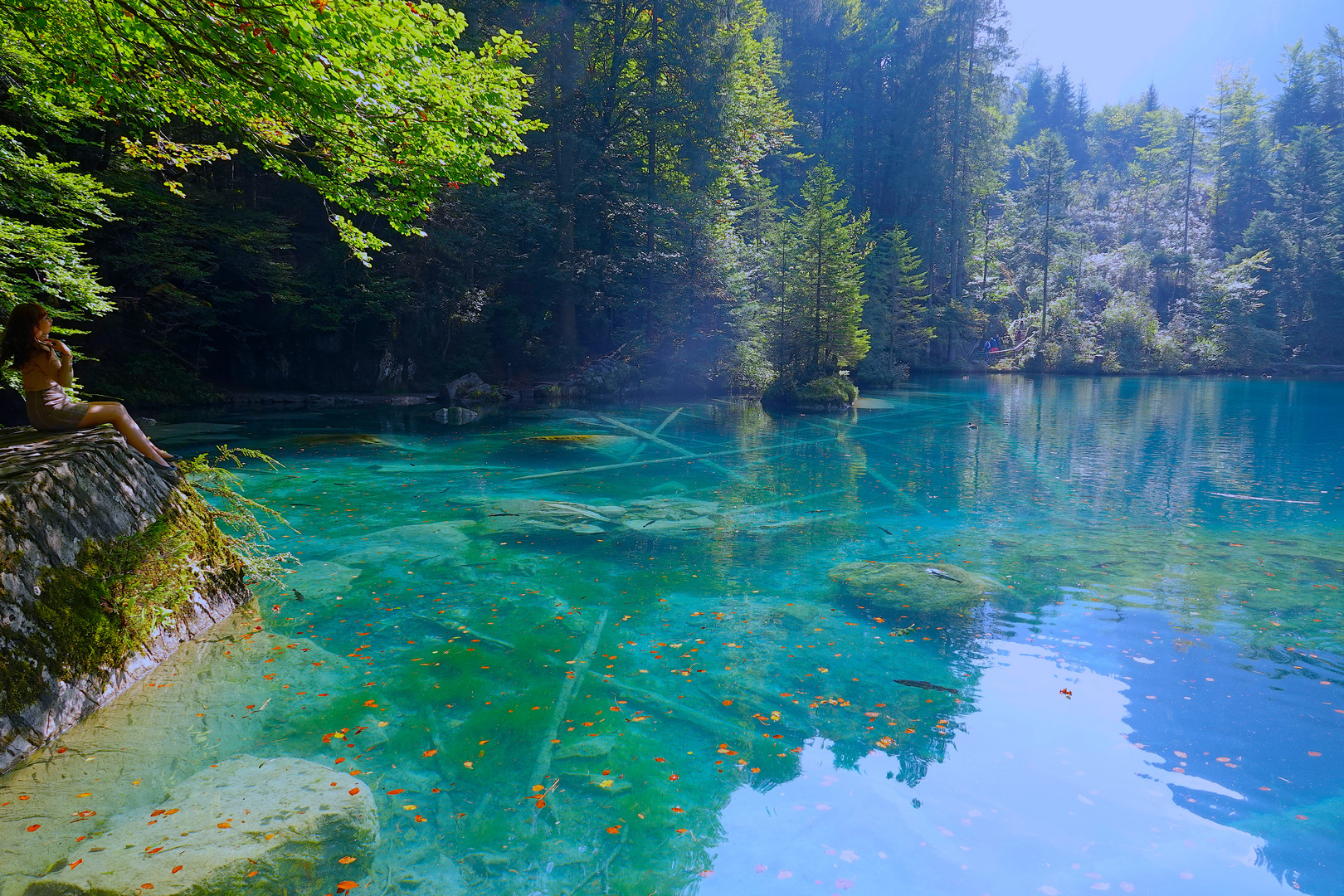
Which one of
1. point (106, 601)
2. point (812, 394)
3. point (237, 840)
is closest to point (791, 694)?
point (237, 840)

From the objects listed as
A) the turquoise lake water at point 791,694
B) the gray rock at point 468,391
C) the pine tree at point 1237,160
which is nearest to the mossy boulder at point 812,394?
the gray rock at point 468,391

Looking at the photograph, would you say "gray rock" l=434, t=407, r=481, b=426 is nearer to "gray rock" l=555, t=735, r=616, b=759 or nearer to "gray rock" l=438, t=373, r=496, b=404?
"gray rock" l=438, t=373, r=496, b=404

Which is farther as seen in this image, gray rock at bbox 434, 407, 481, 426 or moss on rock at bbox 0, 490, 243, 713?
gray rock at bbox 434, 407, 481, 426

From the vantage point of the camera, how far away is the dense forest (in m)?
7.06

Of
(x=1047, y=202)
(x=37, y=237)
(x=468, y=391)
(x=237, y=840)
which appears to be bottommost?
(x=237, y=840)

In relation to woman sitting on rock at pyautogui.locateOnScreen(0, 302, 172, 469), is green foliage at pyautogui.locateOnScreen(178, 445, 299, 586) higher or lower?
lower

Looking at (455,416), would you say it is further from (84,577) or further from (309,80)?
(84,577)

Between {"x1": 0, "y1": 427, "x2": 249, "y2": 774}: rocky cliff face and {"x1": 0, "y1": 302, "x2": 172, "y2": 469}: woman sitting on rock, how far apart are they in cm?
14

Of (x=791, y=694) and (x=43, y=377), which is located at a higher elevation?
(x=43, y=377)

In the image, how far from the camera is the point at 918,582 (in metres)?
7.48

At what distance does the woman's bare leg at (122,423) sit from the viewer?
5574 mm

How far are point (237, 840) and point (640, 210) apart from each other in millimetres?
27658

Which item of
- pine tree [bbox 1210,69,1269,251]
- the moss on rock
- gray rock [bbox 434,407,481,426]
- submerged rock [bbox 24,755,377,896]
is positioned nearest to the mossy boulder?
gray rock [bbox 434,407,481,426]

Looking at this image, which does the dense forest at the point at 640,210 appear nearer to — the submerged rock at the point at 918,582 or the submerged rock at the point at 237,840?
the submerged rock at the point at 237,840
